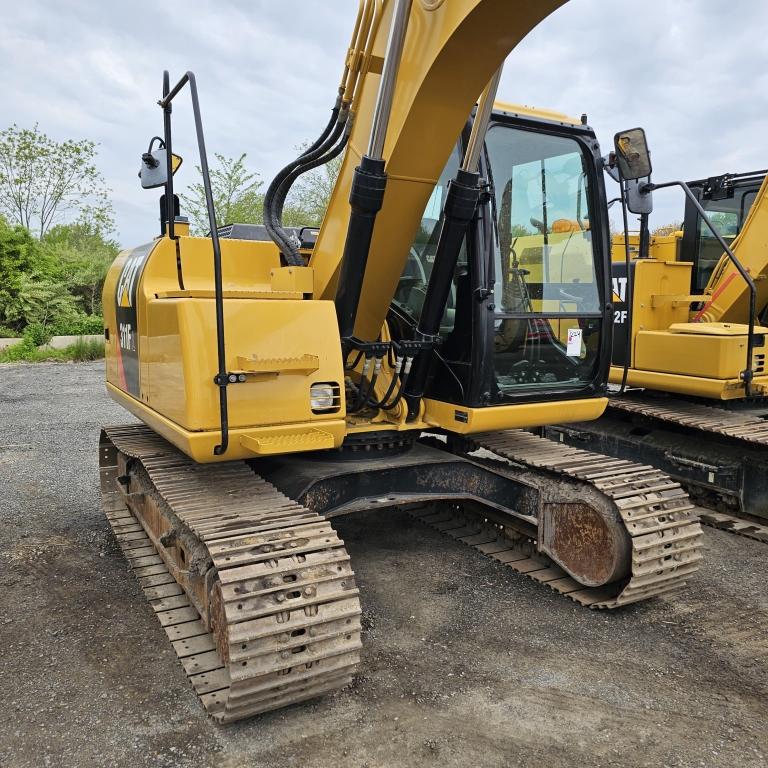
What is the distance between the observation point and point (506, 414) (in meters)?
3.83

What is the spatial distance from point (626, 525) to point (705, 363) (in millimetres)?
2573

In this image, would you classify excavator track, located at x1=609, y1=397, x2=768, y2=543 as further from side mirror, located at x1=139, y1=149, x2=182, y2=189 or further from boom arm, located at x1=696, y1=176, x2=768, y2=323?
side mirror, located at x1=139, y1=149, x2=182, y2=189

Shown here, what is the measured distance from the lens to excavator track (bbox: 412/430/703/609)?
3639mm

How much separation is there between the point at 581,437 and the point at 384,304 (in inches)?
136

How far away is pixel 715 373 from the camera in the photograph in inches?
220

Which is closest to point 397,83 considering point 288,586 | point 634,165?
point 634,165

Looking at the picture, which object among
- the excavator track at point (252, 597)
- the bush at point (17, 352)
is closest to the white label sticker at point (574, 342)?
the excavator track at point (252, 597)

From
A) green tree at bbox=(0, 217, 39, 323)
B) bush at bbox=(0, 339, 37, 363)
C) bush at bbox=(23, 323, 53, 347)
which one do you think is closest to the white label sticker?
bush at bbox=(0, 339, 37, 363)

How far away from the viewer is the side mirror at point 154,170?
3123 millimetres

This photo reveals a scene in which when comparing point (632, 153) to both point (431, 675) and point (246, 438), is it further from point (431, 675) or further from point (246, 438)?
point (431, 675)

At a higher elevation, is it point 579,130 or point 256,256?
point 579,130

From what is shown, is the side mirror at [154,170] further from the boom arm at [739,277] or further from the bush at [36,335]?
the bush at [36,335]

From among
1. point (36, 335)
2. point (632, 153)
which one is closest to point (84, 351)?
point (36, 335)

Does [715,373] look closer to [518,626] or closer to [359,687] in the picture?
[518,626]
